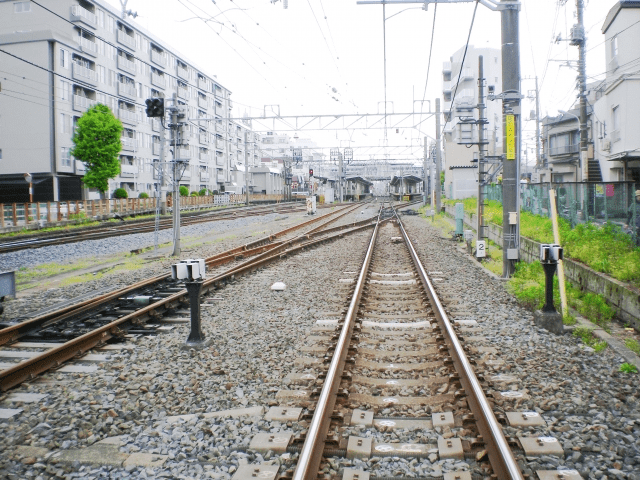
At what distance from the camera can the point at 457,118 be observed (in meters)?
31.9

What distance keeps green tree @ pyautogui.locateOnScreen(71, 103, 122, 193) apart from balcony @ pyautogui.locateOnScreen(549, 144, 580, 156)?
32.6m

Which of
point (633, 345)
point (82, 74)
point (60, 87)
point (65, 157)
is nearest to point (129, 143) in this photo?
point (82, 74)

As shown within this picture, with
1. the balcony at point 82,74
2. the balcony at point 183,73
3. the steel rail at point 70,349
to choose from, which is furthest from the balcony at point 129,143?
the steel rail at point 70,349

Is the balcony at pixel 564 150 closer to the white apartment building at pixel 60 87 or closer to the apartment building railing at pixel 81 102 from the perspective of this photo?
the white apartment building at pixel 60 87

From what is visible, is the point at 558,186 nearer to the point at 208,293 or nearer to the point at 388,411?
the point at 208,293

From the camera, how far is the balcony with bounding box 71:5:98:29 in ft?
118

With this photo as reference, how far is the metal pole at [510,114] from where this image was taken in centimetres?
923

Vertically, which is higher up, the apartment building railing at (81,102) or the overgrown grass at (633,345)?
the apartment building railing at (81,102)

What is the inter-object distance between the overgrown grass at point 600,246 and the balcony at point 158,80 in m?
42.6

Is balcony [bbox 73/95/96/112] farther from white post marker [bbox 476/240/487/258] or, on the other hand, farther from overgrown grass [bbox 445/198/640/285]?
overgrown grass [bbox 445/198/640/285]

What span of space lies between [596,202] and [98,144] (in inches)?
1185

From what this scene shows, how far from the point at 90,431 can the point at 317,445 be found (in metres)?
1.71

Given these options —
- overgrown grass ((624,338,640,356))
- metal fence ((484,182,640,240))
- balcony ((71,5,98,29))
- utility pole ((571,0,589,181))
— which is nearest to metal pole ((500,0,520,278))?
metal fence ((484,182,640,240))

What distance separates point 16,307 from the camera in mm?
8484
